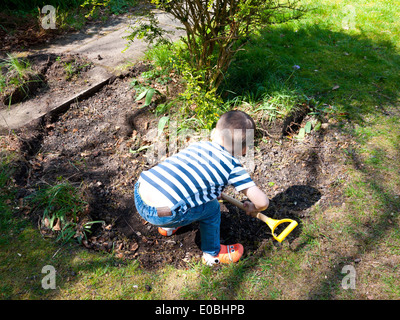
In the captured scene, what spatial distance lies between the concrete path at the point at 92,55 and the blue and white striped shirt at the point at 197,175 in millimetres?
1923

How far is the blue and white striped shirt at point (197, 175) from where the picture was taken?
84.9 inches

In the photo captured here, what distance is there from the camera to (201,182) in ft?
7.14

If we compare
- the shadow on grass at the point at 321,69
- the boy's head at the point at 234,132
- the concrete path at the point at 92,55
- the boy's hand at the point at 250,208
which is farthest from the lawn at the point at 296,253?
the boy's head at the point at 234,132

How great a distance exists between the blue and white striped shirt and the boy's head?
0.20ft

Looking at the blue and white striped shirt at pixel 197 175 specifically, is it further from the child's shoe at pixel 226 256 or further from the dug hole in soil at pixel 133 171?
the dug hole in soil at pixel 133 171

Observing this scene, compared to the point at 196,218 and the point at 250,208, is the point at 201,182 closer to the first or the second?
the point at 196,218

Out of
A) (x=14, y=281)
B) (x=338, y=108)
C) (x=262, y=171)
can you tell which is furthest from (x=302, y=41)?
(x=14, y=281)

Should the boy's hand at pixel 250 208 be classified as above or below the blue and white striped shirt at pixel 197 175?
below

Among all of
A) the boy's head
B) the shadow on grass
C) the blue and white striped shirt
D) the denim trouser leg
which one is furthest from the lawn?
the boy's head

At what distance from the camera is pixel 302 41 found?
529 centimetres

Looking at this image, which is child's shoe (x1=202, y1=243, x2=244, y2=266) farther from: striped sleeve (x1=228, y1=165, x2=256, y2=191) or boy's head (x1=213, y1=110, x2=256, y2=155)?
boy's head (x1=213, y1=110, x2=256, y2=155)
